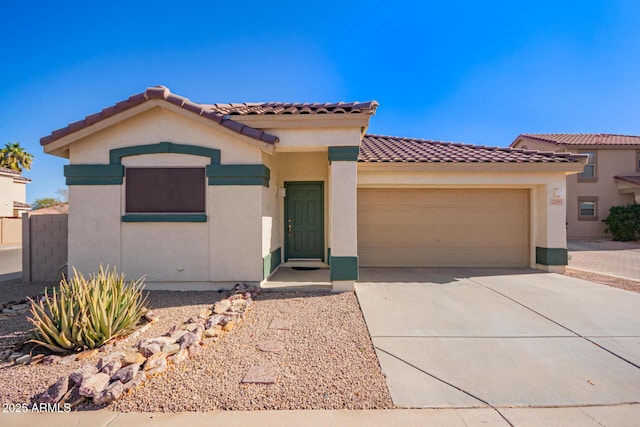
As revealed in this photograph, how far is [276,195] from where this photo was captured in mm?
8750

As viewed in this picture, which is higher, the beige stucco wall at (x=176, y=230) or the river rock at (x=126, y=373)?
the beige stucco wall at (x=176, y=230)

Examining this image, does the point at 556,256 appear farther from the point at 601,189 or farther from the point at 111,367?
the point at 601,189

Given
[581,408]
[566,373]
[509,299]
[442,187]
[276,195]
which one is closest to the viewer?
[581,408]

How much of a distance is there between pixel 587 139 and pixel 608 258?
38.6ft

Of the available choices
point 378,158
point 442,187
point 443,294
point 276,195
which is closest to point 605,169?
point 442,187

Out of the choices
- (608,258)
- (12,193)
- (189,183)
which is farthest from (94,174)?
Result: (12,193)

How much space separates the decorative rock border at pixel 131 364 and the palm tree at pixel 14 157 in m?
41.3

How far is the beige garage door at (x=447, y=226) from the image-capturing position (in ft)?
32.2

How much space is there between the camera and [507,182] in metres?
9.16

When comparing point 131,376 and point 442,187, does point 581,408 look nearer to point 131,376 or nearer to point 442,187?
point 131,376

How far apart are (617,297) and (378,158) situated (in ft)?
20.0

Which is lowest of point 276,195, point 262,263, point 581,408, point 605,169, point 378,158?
point 581,408

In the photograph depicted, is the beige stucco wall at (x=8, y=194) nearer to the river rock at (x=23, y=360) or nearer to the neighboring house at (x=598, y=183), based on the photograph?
the river rock at (x=23, y=360)

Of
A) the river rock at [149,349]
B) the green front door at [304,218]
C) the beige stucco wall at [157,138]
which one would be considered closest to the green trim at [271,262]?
the green front door at [304,218]
